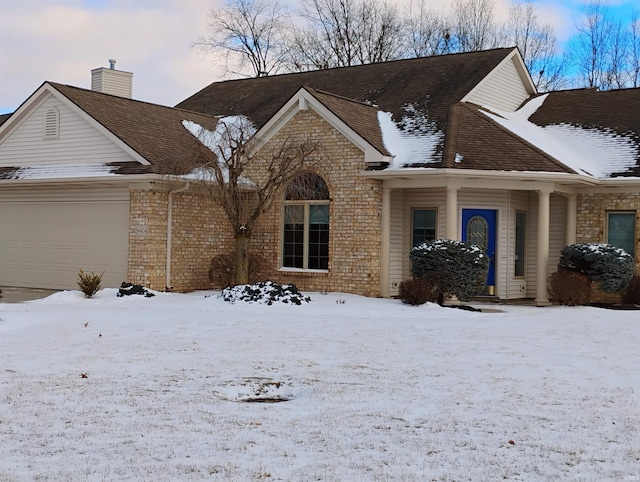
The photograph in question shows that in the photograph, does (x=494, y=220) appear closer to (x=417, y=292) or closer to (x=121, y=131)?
(x=417, y=292)

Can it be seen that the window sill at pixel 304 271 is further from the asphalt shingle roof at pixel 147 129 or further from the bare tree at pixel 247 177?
the asphalt shingle roof at pixel 147 129

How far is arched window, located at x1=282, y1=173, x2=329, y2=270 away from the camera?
64.2ft

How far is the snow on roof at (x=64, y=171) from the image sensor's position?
19231mm

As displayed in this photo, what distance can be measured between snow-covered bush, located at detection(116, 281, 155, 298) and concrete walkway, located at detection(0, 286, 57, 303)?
205 centimetres

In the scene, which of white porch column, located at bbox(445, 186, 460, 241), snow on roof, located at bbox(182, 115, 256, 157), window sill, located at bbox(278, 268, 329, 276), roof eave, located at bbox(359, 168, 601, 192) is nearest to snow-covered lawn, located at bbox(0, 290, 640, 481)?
white porch column, located at bbox(445, 186, 460, 241)

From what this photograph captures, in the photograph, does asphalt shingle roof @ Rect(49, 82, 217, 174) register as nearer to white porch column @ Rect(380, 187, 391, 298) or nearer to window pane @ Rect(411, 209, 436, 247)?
white porch column @ Rect(380, 187, 391, 298)

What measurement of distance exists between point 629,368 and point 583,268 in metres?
8.21

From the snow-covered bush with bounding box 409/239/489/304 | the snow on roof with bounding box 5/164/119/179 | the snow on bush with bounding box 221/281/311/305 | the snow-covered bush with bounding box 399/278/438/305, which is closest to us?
the snow on bush with bounding box 221/281/311/305

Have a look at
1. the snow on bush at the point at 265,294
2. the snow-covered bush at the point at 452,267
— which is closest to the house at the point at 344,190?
the snow-covered bush at the point at 452,267

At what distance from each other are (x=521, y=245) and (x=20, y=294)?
1207cm

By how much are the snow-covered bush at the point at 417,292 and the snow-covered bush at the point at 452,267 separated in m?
0.21

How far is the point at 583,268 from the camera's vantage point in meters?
17.9

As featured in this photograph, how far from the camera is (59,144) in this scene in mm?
20688

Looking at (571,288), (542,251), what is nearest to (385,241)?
(542,251)
